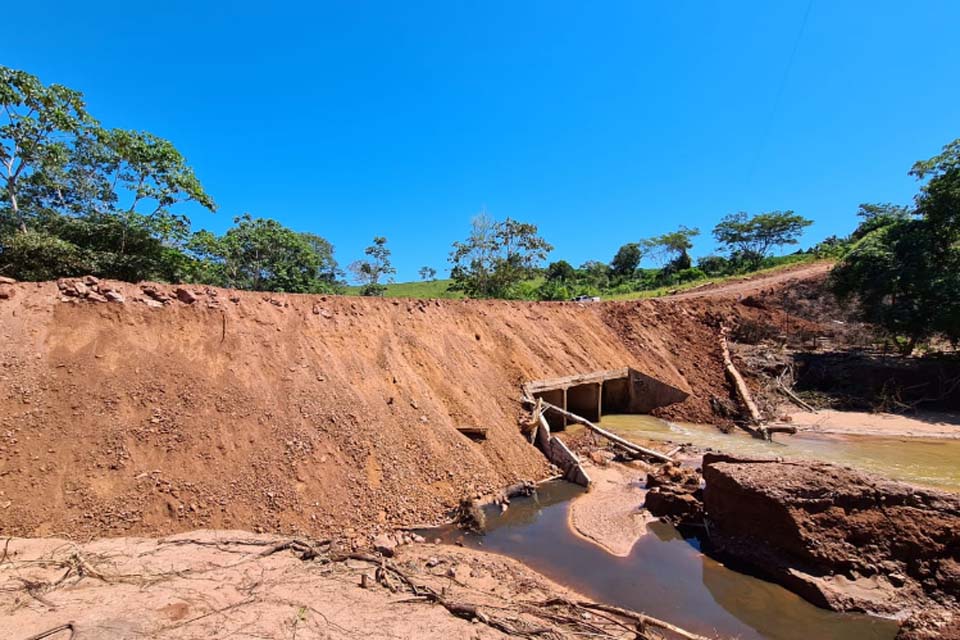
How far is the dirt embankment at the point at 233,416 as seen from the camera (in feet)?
25.3

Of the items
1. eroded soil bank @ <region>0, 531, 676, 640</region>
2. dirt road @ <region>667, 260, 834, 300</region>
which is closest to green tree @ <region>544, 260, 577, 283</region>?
dirt road @ <region>667, 260, 834, 300</region>

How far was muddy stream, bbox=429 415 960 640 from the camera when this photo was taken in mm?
6516

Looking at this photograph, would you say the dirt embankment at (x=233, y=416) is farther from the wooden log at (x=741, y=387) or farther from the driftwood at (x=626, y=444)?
the wooden log at (x=741, y=387)

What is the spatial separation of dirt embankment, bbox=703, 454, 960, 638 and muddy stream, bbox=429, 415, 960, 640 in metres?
0.33

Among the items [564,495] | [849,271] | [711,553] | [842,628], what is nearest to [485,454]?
[564,495]

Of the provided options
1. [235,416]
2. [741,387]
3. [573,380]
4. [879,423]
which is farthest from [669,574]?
[879,423]

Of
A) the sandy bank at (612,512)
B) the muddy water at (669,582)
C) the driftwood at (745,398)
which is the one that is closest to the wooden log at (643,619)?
the muddy water at (669,582)

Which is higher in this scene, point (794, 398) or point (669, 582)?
point (794, 398)

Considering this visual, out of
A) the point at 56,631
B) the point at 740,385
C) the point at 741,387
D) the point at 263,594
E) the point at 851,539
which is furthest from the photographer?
the point at 740,385

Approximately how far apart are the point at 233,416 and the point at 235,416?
0.04 metres

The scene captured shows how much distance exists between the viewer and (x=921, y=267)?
17328 millimetres

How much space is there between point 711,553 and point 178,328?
12176 mm

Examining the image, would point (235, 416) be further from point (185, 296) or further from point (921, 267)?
point (921, 267)

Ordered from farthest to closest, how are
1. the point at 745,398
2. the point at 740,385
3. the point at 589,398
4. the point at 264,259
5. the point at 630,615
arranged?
the point at 264,259 < the point at 740,385 < the point at 745,398 < the point at 589,398 < the point at 630,615
